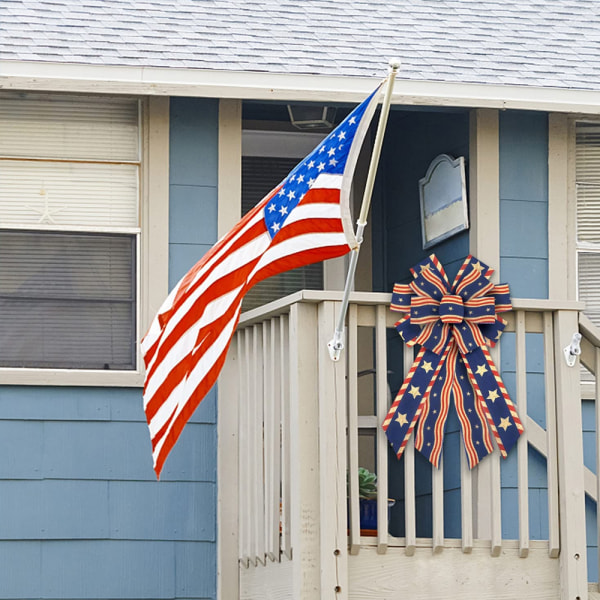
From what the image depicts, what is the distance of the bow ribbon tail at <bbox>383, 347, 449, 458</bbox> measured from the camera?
587cm

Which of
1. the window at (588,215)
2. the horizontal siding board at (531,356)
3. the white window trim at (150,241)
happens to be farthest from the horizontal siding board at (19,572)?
the window at (588,215)

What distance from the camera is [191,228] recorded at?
721cm

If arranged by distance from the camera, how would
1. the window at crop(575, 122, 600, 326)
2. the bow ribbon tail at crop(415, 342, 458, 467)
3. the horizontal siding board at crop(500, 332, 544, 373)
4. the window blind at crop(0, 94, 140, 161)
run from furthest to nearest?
the window at crop(575, 122, 600, 326) → the horizontal siding board at crop(500, 332, 544, 373) → the window blind at crop(0, 94, 140, 161) → the bow ribbon tail at crop(415, 342, 458, 467)

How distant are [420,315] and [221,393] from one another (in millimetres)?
1195

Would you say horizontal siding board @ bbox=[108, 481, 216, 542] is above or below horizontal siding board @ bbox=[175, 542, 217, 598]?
above

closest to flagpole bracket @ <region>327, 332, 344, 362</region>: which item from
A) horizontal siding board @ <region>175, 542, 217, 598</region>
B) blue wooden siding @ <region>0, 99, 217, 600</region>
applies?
blue wooden siding @ <region>0, 99, 217, 600</region>

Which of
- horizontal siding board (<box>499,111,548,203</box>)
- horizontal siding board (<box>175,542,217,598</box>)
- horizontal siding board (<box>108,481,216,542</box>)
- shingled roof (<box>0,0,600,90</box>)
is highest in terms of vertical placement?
shingled roof (<box>0,0,600,90</box>)

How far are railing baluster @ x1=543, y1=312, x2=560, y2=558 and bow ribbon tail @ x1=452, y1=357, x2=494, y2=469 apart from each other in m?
0.28

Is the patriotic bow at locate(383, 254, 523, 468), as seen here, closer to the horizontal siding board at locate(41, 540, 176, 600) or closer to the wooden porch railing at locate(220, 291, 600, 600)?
the wooden porch railing at locate(220, 291, 600, 600)

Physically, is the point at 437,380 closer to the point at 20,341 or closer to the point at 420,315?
the point at 420,315

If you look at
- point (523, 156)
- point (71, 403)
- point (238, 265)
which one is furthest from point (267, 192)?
point (238, 265)

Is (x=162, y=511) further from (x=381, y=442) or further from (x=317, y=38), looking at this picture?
(x=317, y=38)

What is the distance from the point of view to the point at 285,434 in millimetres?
5930

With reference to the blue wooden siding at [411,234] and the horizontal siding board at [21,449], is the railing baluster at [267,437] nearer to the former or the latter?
the horizontal siding board at [21,449]
